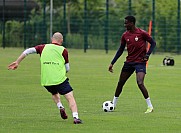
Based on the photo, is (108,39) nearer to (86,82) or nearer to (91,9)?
(91,9)

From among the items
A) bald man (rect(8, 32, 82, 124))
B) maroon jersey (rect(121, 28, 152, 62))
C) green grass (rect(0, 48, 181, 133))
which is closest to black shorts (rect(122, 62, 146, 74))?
maroon jersey (rect(121, 28, 152, 62))

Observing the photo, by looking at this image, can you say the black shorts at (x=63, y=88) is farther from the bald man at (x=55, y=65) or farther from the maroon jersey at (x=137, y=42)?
the maroon jersey at (x=137, y=42)

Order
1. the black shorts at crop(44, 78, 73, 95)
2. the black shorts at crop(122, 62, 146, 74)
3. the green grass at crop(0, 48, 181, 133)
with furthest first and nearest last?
the black shorts at crop(122, 62, 146, 74)
the black shorts at crop(44, 78, 73, 95)
the green grass at crop(0, 48, 181, 133)

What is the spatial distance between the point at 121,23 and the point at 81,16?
3527mm

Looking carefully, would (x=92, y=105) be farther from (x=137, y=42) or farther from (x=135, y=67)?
(x=137, y=42)

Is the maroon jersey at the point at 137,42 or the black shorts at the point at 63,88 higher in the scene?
the maroon jersey at the point at 137,42

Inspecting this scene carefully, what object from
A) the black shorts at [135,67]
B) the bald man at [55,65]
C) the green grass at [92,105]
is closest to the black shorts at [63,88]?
the bald man at [55,65]

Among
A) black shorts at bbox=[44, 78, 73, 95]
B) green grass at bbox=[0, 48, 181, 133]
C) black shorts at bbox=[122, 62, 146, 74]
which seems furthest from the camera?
black shorts at bbox=[122, 62, 146, 74]

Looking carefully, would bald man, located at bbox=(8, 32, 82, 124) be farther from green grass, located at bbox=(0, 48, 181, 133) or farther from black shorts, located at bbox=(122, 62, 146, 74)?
black shorts, located at bbox=(122, 62, 146, 74)

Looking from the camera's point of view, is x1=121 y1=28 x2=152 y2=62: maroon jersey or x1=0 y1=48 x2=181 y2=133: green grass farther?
x1=121 y1=28 x2=152 y2=62: maroon jersey

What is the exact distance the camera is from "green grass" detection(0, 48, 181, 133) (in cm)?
1389

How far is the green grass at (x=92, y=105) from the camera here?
13891 millimetres

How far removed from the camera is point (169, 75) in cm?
3039

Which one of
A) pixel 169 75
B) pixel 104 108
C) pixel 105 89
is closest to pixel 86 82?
pixel 105 89
